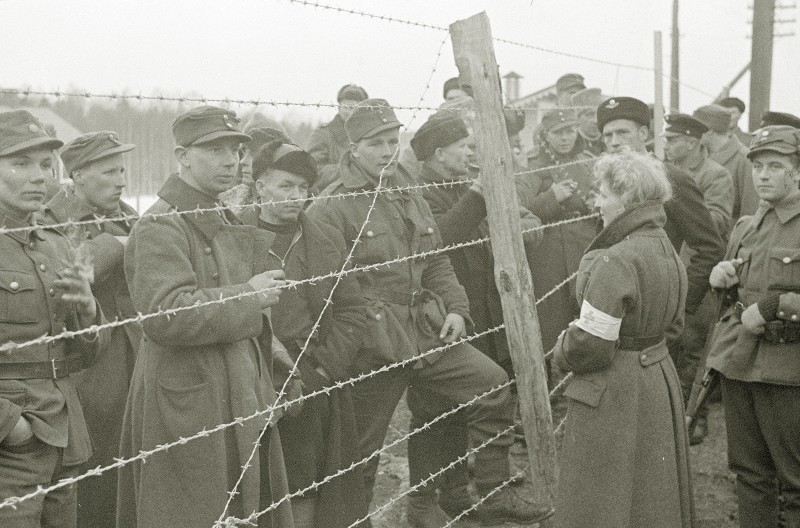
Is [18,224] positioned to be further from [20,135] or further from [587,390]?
[587,390]

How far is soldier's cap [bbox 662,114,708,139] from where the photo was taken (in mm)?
6484

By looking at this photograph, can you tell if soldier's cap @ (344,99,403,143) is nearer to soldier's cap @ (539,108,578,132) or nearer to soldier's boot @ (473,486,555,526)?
soldier's boot @ (473,486,555,526)

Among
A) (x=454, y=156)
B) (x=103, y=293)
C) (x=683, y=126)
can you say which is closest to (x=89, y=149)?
(x=103, y=293)

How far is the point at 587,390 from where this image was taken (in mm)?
3805

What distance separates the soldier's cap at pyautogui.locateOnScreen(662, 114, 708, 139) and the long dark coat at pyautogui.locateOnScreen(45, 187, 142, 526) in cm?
428

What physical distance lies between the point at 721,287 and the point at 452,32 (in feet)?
6.64

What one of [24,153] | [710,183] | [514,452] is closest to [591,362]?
[24,153]

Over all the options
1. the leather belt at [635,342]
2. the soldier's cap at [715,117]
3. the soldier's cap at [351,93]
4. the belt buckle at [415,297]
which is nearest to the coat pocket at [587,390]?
the leather belt at [635,342]

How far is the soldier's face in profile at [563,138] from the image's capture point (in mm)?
6809

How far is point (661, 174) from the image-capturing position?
382 centimetres

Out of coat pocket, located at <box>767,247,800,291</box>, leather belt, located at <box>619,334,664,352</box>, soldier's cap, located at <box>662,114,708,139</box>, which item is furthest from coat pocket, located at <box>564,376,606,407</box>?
soldier's cap, located at <box>662,114,708,139</box>

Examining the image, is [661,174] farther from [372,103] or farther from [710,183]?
[710,183]

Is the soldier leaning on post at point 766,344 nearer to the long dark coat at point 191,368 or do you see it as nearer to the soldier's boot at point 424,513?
the soldier's boot at point 424,513

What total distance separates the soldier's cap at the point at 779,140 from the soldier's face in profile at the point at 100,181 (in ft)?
10.6
